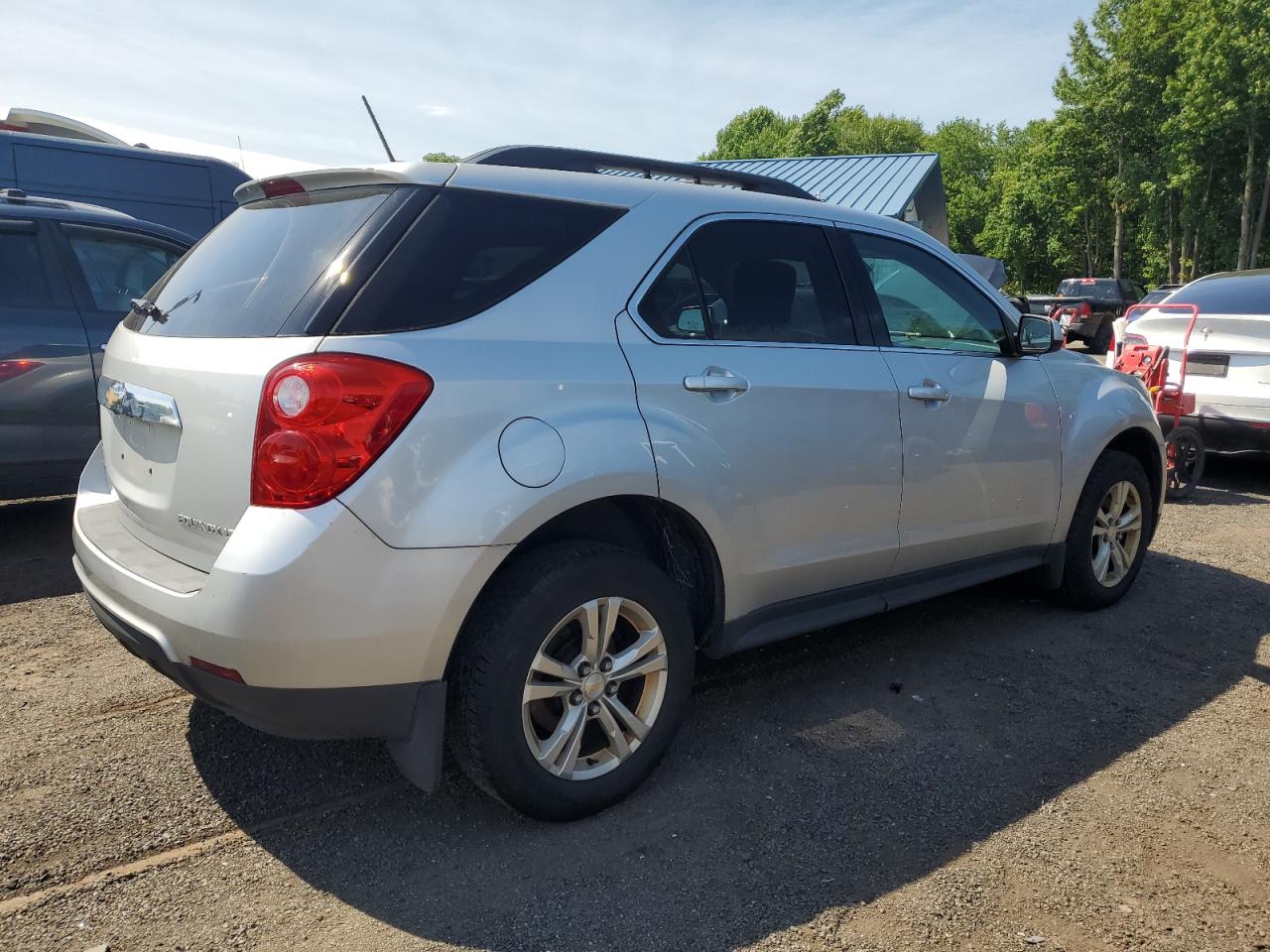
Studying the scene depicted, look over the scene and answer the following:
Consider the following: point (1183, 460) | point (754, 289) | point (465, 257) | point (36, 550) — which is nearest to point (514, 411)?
point (465, 257)

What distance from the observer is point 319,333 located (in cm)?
235

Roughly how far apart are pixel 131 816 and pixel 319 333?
4.85 ft

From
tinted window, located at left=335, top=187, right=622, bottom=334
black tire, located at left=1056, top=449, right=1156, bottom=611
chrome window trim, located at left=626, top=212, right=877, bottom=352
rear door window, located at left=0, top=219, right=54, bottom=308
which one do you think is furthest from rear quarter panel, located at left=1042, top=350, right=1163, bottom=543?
rear door window, located at left=0, top=219, right=54, bottom=308

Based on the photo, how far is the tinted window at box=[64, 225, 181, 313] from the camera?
544cm

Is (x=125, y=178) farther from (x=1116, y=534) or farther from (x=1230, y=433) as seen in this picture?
(x=1230, y=433)

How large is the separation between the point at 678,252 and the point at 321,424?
1290mm

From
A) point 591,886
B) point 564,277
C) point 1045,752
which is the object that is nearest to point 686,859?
point 591,886

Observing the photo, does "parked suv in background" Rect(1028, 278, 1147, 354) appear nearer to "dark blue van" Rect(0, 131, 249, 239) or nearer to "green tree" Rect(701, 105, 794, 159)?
"dark blue van" Rect(0, 131, 249, 239)

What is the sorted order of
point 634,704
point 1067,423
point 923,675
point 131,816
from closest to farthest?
point 131,816, point 634,704, point 923,675, point 1067,423

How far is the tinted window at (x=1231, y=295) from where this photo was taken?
7.52 m

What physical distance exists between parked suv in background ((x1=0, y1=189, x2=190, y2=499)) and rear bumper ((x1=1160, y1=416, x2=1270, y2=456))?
22.8 ft

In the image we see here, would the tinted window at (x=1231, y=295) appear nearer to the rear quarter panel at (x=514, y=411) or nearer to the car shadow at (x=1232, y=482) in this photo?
the car shadow at (x=1232, y=482)

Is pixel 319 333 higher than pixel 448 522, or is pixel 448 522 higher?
pixel 319 333

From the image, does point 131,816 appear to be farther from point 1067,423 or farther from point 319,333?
point 1067,423
